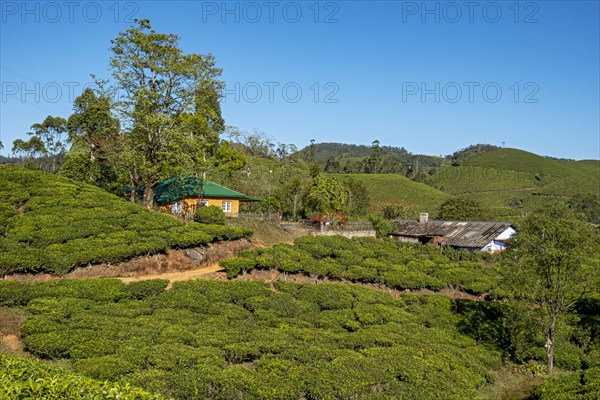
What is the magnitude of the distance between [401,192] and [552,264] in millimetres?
84306

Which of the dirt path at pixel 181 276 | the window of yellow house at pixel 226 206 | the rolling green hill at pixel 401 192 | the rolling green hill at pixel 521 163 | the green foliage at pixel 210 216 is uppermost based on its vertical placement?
the rolling green hill at pixel 521 163

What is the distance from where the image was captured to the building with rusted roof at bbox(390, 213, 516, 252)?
48.2 meters

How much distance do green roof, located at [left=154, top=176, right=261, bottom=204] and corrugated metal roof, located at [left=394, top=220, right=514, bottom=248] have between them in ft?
65.3

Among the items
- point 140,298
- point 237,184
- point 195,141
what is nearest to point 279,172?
point 237,184

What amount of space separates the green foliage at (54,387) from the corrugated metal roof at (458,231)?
4265cm

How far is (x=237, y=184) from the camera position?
64.9 meters

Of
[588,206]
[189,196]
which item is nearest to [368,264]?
[189,196]

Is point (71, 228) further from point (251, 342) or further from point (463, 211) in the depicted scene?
point (463, 211)

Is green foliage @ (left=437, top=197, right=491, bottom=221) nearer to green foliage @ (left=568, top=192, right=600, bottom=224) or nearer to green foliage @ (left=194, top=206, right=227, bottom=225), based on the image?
green foliage @ (left=568, top=192, right=600, bottom=224)

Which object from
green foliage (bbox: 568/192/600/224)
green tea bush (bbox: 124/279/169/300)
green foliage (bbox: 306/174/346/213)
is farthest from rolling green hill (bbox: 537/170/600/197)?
green tea bush (bbox: 124/279/169/300)

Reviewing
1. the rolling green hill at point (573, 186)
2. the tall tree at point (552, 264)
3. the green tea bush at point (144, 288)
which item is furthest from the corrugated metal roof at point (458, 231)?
the rolling green hill at point (573, 186)

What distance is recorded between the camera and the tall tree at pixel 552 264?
22.9m

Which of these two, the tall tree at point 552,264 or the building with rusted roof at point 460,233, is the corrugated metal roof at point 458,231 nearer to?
the building with rusted roof at point 460,233

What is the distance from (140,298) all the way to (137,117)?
18.4 m
